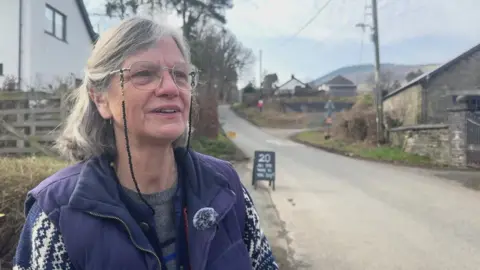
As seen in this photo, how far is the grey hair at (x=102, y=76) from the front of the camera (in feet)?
5.68

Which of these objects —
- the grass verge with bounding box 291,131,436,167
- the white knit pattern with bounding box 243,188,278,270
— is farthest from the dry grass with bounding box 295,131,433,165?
the white knit pattern with bounding box 243,188,278,270

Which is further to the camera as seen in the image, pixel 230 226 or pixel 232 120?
pixel 232 120

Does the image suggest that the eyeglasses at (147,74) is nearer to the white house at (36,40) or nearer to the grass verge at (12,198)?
the grass verge at (12,198)

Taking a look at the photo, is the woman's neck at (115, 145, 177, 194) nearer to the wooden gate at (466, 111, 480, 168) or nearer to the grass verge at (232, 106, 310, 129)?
the wooden gate at (466, 111, 480, 168)

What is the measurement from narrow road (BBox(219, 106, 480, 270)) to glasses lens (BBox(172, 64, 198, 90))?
16.1 feet

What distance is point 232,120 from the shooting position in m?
53.7

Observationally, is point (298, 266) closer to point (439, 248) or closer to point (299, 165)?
point (439, 248)

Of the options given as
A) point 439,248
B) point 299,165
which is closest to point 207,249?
point 439,248

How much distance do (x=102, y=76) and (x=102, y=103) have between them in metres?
0.11

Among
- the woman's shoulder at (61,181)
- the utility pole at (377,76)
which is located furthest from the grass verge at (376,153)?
the woman's shoulder at (61,181)

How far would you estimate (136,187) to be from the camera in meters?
1.75

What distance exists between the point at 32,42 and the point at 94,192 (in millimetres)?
20462

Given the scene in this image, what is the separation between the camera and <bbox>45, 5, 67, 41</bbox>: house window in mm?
21844

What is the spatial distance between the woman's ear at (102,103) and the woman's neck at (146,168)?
134 millimetres
